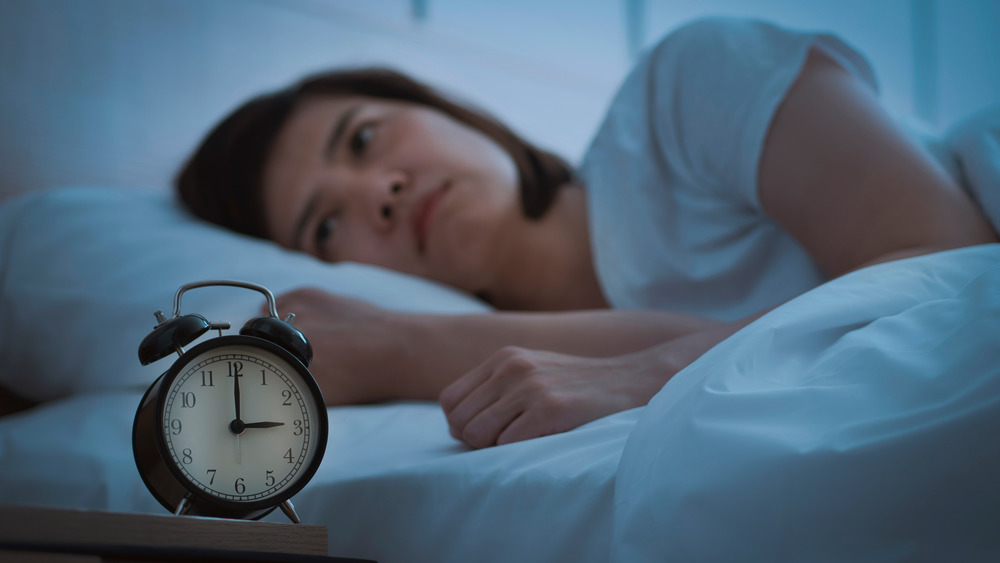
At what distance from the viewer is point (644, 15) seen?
2619 mm

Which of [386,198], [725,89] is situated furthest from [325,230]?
[725,89]

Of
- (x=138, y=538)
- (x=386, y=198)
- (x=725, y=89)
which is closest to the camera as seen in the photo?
(x=138, y=538)

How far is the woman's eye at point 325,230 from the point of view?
4.84ft

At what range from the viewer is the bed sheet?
0.50 metres

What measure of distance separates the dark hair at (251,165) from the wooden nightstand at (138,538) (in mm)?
1097

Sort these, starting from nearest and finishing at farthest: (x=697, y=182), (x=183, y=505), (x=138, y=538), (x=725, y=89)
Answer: (x=138, y=538), (x=183, y=505), (x=725, y=89), (x=697, y=182)

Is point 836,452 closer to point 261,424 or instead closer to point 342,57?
point 261,424

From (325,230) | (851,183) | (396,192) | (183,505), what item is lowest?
(325,230)

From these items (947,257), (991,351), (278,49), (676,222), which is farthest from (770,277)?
(278,49)

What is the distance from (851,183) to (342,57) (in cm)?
161

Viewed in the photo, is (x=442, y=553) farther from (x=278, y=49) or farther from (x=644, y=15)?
(x=644, y=15)

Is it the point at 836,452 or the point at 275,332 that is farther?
the point at 275,332

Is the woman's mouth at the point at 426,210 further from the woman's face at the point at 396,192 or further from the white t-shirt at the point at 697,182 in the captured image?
the white t-shirt at the point at 697,182

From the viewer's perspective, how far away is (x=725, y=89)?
3.62ft
